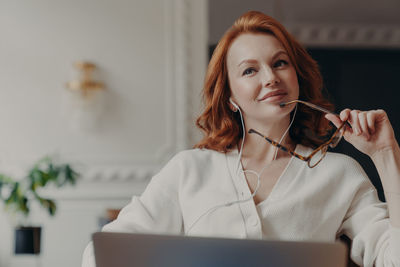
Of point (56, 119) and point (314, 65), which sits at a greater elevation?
point (314, 65)

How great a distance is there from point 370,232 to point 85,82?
244 centimetres

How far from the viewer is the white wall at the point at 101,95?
10.6 ft

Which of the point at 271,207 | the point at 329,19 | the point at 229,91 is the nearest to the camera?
the point at 271,207

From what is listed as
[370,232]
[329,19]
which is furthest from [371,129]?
[329,19]

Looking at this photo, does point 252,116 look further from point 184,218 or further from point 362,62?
point 362,62

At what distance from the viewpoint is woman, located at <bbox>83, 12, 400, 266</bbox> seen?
3.83 feet

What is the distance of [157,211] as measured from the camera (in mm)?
1358

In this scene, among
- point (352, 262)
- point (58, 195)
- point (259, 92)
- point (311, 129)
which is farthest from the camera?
point (58, 195)

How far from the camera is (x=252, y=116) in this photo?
1.41 metres

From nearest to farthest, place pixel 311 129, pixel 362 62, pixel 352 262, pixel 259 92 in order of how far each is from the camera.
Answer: pixel 352 262 → pixel 259 92 → pixel 311 129 → pixel 362 62

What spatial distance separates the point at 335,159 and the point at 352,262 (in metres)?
0.26

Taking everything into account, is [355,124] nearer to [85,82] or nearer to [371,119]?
[371,119]

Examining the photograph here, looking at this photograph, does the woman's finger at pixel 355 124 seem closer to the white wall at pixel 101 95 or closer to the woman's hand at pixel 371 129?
the woman's hand at pixel 371 129

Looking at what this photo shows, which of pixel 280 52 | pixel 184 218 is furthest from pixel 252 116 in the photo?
pixel 184 218
